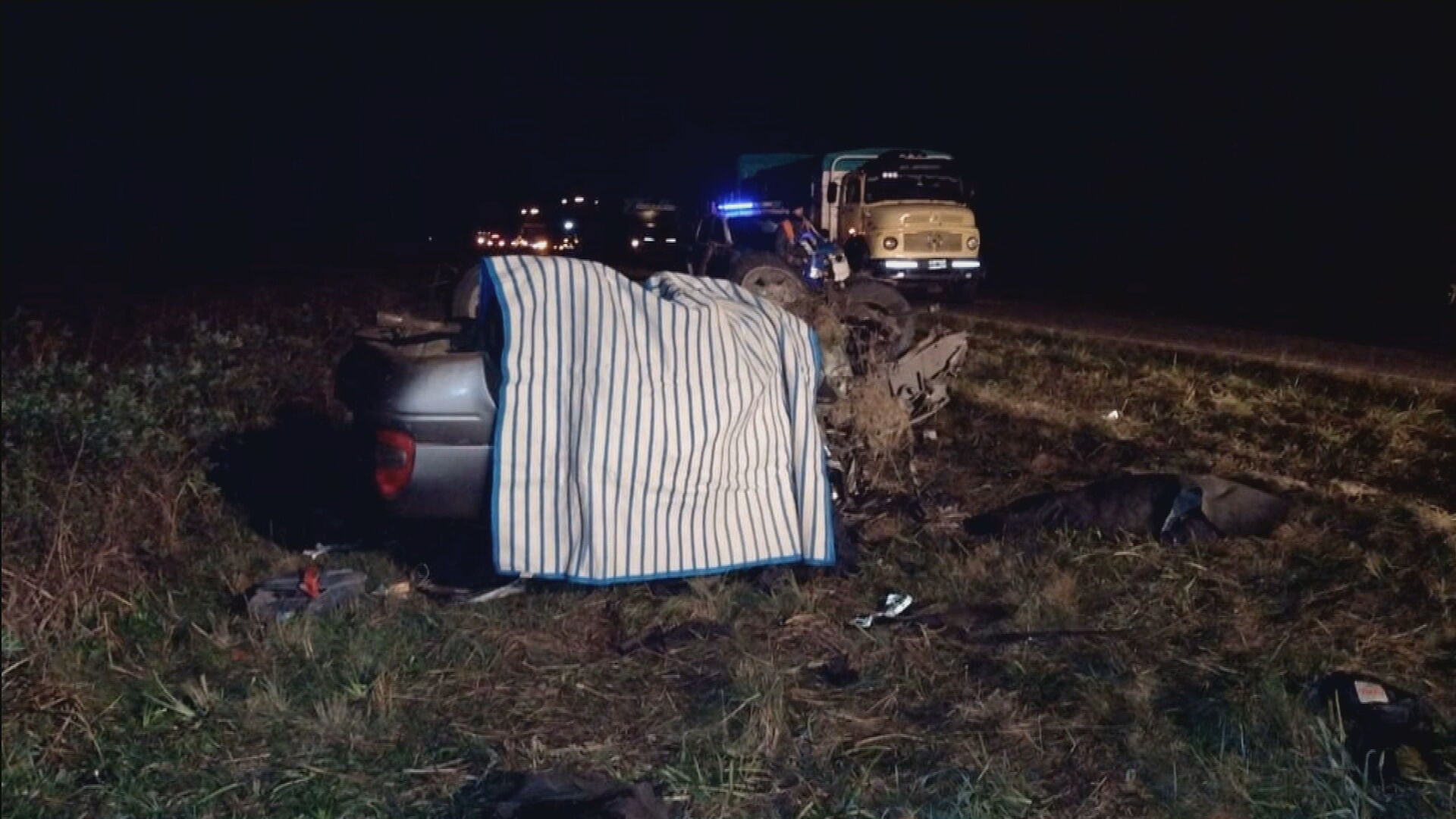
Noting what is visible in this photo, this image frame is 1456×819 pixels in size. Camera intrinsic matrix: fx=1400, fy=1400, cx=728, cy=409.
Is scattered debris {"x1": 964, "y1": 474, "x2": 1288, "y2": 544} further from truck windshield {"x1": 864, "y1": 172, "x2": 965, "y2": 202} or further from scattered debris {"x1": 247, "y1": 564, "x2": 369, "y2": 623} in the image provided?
truck windshield {"x1": 864, "y1": 172, "x2": 965, "y2": 202}

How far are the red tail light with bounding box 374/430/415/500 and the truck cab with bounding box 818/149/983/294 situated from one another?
12.4 meters

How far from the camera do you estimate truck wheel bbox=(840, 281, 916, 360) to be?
7902mm

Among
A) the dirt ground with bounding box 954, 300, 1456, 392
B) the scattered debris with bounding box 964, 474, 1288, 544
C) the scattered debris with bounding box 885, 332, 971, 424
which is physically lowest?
the scattered debris with bounding box 964, 474, 1288, 544

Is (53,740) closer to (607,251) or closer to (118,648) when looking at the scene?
(118,648)

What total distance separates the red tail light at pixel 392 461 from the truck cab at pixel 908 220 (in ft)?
40.5

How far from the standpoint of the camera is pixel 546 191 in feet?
123

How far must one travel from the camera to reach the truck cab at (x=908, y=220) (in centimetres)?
1833

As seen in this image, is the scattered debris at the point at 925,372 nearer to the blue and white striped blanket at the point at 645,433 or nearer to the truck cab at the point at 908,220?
the blue and white striped blanket at the point at 645,433

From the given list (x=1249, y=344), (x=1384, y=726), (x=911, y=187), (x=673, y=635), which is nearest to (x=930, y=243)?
(x=911, y=187)

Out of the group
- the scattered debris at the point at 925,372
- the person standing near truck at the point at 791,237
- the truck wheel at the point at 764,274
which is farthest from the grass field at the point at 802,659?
the person standing near truck at the point at 791,237

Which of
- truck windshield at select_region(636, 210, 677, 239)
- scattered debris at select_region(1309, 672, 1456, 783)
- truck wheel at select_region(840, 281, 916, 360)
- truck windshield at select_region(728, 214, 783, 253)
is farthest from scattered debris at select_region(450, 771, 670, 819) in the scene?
truck windshield at select_region(636, 210, 677, 239)

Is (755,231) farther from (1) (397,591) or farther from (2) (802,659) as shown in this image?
(2) (802,659)

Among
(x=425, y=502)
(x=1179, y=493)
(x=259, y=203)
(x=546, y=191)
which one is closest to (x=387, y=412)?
(x=425, y=502)

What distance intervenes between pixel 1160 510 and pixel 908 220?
38.9 ft
